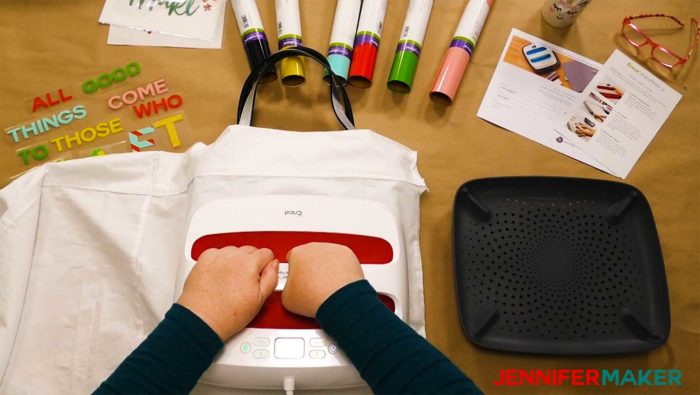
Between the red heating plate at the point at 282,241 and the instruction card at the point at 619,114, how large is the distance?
1.34 feet

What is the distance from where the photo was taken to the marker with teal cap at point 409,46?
770 mm

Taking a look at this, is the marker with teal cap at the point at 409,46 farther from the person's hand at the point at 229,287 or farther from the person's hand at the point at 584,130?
the person's hand at the point at 229,287

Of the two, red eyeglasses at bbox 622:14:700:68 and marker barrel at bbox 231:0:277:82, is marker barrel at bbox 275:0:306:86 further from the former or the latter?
red eyeglasses at bbox 622:14:700:68

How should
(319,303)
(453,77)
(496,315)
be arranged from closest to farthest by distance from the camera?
(319,303), (496,315), (453,77)

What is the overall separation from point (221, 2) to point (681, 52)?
765mm

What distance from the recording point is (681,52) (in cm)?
83

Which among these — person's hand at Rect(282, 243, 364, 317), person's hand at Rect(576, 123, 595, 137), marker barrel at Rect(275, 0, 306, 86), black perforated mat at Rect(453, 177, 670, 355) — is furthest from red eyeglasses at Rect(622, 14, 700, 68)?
person's hand at Rect(282, 243, 364, 317)

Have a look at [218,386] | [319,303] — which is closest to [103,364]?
[218,386]

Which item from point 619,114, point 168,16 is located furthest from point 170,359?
point 619,114

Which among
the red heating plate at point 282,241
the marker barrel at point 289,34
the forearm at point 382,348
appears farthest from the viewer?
the marker barrel at point 289,34

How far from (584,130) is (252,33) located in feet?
1.74

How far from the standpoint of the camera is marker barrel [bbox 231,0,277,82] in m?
0.77

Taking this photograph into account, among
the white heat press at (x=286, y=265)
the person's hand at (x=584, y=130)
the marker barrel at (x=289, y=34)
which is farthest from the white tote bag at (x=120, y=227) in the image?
the person's hand at (x=584, y=130)

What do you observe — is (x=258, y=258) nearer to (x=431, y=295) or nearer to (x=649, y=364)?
(x=431, y=295)
